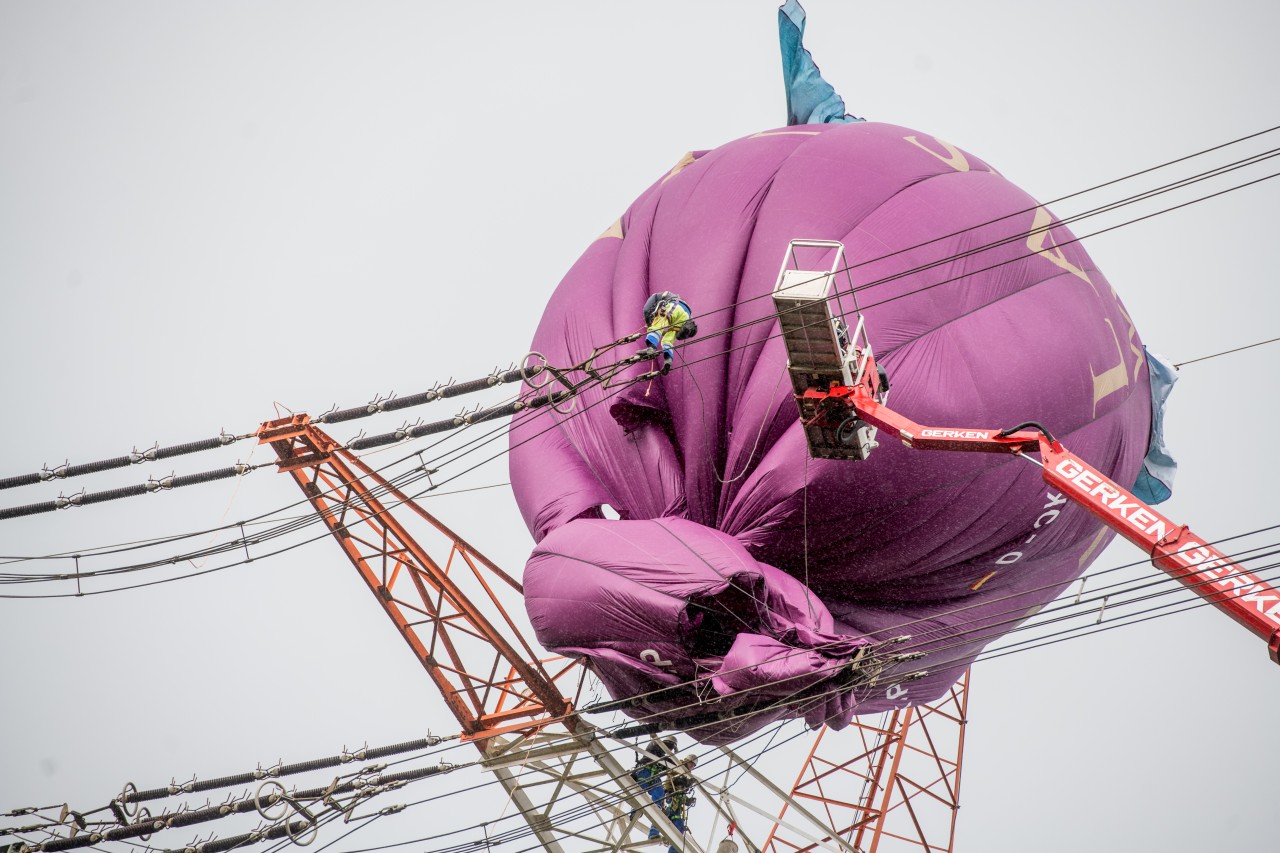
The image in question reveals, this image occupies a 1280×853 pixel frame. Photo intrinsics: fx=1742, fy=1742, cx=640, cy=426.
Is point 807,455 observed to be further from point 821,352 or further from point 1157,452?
point 1157,452

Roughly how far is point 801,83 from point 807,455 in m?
5.42

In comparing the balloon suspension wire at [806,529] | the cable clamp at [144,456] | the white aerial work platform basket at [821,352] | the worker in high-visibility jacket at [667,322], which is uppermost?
the cable clamp at [144,456]

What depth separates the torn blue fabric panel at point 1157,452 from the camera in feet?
53.7

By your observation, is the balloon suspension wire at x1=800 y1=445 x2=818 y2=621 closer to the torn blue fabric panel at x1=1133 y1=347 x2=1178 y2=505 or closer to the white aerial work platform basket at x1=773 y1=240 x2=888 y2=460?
the white aerial work platform basket at x1=773 y1=240 x2=888 y2=460

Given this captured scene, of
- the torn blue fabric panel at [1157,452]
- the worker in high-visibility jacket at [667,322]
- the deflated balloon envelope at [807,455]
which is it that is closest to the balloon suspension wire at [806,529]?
the deflated balloon envelope at [807,455]

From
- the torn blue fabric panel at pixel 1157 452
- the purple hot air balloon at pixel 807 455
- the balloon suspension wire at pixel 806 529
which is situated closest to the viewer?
the purple hot air balloon at pixel 807 455

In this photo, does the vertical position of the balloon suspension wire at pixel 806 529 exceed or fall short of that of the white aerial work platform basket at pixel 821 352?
it falls short

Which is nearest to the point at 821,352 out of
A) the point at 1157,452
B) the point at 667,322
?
the point at 667,322

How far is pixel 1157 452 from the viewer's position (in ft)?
54.1

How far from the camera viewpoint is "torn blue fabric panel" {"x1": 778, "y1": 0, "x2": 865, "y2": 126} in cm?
1738

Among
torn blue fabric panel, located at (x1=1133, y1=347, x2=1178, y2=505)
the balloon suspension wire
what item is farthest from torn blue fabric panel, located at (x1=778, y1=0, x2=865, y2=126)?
the balloon suspension wire

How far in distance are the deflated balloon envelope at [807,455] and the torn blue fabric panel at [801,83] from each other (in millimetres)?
1725

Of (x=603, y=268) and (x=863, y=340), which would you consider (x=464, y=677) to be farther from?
(x=863, y=340)

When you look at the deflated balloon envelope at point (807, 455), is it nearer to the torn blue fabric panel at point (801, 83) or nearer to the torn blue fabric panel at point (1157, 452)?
the torn blue fabric panel at point (1157, 452)
